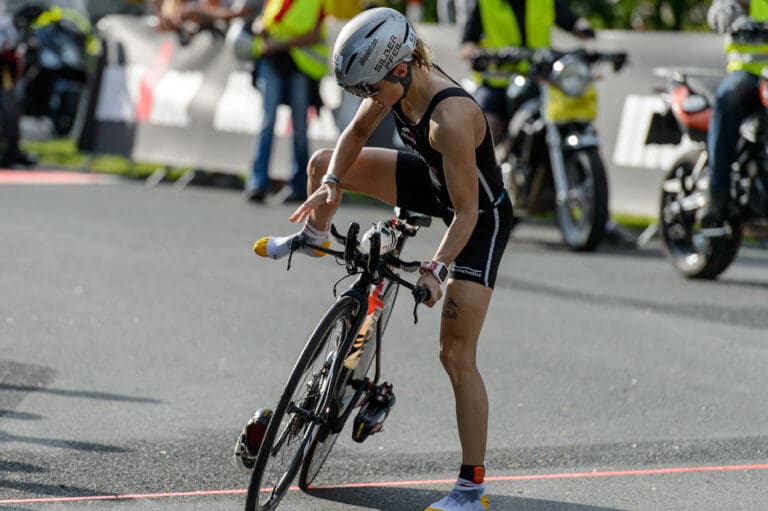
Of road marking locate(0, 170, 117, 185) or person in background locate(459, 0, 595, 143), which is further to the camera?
road marking locate(0, 170, 117, 185)

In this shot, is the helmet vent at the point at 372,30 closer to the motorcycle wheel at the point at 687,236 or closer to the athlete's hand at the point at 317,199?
the athlete's hand at the point at 317,199

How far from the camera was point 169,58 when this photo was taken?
15.8 metres

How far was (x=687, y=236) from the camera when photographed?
10320 millimetres

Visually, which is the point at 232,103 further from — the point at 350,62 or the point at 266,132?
the point at 350,62

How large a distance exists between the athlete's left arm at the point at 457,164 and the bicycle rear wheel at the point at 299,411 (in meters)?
0.40

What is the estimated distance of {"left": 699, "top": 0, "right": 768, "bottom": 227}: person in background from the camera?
31.2 feet

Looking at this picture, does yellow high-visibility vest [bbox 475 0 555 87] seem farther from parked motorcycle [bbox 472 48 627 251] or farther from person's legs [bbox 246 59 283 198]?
person's legs [bbox 246 59 283 198]

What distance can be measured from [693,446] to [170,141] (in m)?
10.3

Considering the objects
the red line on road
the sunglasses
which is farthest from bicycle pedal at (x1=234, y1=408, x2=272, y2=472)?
the sunglasses

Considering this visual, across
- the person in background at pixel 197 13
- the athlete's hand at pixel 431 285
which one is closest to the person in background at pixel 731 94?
the athlete's hand at pixel 431 285

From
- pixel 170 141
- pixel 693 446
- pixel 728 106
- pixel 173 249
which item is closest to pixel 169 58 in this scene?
pixel 170 141

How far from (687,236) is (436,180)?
17.2ft

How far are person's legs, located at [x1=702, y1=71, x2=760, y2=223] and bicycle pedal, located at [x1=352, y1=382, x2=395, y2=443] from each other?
4.72 m

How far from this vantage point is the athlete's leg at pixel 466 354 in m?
5.29
